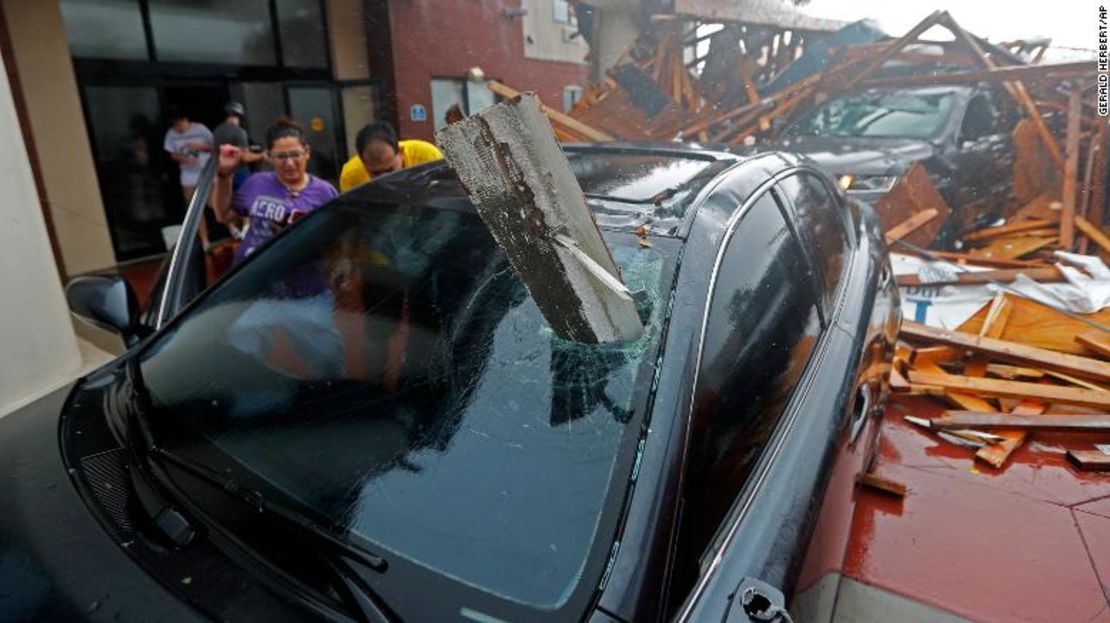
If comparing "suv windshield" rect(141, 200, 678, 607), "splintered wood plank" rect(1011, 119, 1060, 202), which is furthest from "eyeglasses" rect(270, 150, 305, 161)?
"splintered wood plank" rect(1011, 119, 1060, 202)

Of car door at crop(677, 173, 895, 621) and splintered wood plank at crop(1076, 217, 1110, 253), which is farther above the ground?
car door at crop(677, 173, 895, 621)

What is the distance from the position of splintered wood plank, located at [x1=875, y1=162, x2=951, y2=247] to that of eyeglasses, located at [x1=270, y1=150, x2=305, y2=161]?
4.23 m

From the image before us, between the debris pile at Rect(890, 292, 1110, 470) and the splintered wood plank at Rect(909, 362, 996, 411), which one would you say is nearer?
the debris pile at Rect(890, 292, 1110, 470)

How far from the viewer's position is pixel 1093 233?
224 inches

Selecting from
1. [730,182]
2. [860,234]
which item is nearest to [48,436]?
[730,182]

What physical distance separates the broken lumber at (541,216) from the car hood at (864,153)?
4716mm

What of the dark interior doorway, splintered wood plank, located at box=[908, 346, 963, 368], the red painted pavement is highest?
the dark interior doorway

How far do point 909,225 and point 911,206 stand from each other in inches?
8.2

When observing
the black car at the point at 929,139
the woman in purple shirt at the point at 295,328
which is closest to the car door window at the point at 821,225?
the woman in purple shirt at the point at 295,328

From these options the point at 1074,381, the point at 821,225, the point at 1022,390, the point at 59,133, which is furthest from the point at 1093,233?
the point at 59,133

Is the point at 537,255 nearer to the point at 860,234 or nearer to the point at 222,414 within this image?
the point at 222,414

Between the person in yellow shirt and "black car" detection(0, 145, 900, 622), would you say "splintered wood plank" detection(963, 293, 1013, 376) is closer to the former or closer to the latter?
"black car" detection(0, 145, 900, 622)

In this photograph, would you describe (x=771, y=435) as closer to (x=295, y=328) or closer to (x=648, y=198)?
(x=648, y=198)

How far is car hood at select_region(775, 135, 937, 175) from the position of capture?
5.59 meters
